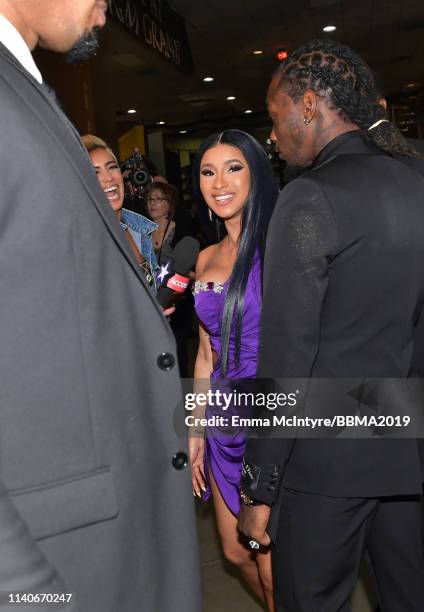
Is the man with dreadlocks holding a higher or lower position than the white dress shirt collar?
lower

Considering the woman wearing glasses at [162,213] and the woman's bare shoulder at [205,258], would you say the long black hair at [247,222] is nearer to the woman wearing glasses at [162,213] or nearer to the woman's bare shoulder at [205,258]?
the woman's bare shoulder at [205,258]

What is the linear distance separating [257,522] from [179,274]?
929 millimetres

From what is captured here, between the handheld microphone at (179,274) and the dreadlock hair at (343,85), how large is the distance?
0.76 metres

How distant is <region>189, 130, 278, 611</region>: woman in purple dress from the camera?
2.44 meters

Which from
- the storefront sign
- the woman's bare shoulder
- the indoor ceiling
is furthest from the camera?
the indoor ceiling

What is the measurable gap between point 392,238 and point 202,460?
1.51 metres

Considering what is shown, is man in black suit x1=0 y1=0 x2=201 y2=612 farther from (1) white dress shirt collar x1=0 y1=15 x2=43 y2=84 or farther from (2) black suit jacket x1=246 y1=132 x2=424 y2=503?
(2) black suit jacket x1=246 y1=132 x2=424 y2=503

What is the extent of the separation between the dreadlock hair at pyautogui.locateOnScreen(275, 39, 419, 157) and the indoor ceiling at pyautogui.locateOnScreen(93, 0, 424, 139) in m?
3.53

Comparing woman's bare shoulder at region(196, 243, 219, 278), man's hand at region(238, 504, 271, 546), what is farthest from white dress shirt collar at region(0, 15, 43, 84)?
woman's bare shoulder at region(196, 243, 219, 278)

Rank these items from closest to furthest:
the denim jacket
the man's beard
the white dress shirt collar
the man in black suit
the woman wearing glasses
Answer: the man in black suit < the white dress shirt collar < the man's beard < the denim jacket < the woman wearing glasses

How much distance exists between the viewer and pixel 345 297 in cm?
143

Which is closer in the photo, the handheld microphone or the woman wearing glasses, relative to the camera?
the handheld microphone

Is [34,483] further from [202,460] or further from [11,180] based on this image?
[202,460]

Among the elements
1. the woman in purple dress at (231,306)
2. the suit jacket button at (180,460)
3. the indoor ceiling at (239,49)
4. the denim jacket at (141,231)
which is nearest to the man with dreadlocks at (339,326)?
the suit jacket button at (180,460)
